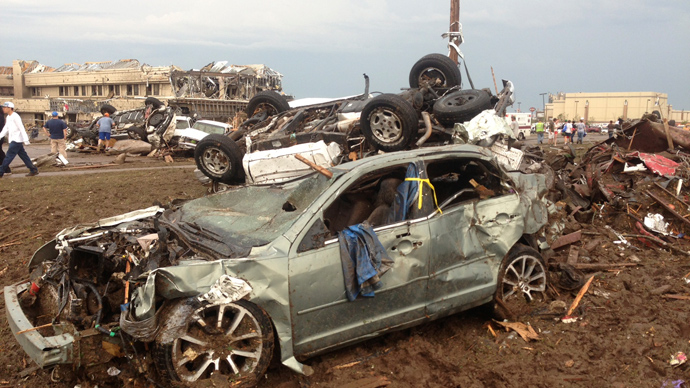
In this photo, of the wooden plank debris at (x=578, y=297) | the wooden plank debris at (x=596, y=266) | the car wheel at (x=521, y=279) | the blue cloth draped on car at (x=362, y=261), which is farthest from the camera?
the wooden plank debris at (x=596, y=266)

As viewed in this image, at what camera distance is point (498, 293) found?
15.0 ft

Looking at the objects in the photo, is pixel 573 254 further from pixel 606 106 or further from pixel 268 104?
pixel 606 106

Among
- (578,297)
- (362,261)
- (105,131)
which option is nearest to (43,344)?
(362,261)

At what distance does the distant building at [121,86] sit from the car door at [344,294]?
21721 mm

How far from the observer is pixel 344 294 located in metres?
3.66

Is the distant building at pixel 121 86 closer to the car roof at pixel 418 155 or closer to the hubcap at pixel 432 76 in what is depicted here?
the hubcap at pixel 432 76

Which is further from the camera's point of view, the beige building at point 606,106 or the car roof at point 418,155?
the beige building at point 606,106

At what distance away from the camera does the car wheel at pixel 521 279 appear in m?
4.63

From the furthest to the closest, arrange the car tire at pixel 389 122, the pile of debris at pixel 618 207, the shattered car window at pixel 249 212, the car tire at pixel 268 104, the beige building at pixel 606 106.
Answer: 1. the beige building at pixel 606 106
2. the car tire at pixel 268 104
3. the car tire at pixel 389 122
4. the pile of debris at pixel 618 207
5. the shattered car window at pixel 249 212

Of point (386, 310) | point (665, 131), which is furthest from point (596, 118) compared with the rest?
point (386, 310)

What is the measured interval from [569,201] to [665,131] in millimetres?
3391

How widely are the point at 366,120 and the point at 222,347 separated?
4.79 metres

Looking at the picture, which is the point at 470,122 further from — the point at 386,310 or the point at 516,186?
the point at 386,310

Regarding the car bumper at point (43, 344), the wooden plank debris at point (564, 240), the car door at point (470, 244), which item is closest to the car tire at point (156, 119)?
the wooden plank debris at point (564, 240)
